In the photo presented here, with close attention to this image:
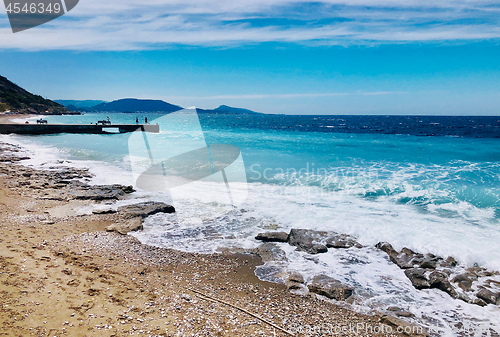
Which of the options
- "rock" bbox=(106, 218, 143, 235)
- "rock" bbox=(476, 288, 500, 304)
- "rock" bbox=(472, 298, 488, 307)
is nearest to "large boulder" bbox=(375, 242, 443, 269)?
"rock" bbox=(476, 288, 500, 304)

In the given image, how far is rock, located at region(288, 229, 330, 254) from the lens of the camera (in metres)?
7.10

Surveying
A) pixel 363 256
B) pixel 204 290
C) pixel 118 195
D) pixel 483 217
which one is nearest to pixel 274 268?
pixel 204 290

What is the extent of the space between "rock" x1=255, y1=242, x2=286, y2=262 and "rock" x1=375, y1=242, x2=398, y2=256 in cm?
255

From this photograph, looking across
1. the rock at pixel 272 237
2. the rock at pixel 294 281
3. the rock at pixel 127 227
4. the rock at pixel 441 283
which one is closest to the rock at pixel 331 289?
the rock at pixel 294 281

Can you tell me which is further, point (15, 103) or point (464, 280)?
point (15, 103)

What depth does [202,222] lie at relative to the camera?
8.75 meters

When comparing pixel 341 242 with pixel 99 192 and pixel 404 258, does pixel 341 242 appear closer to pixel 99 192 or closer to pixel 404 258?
pixel 404 258

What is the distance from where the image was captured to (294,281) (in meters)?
5.62

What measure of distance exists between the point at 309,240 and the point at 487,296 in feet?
11.9

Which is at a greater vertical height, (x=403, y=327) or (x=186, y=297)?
(x=186, y=297)

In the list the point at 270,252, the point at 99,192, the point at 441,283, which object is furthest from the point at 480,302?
the point at 99,192

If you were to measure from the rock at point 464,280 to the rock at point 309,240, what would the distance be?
2694 mm

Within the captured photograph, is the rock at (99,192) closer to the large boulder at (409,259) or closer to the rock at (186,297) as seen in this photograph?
the rock at (186,297)

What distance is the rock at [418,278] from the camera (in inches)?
222
